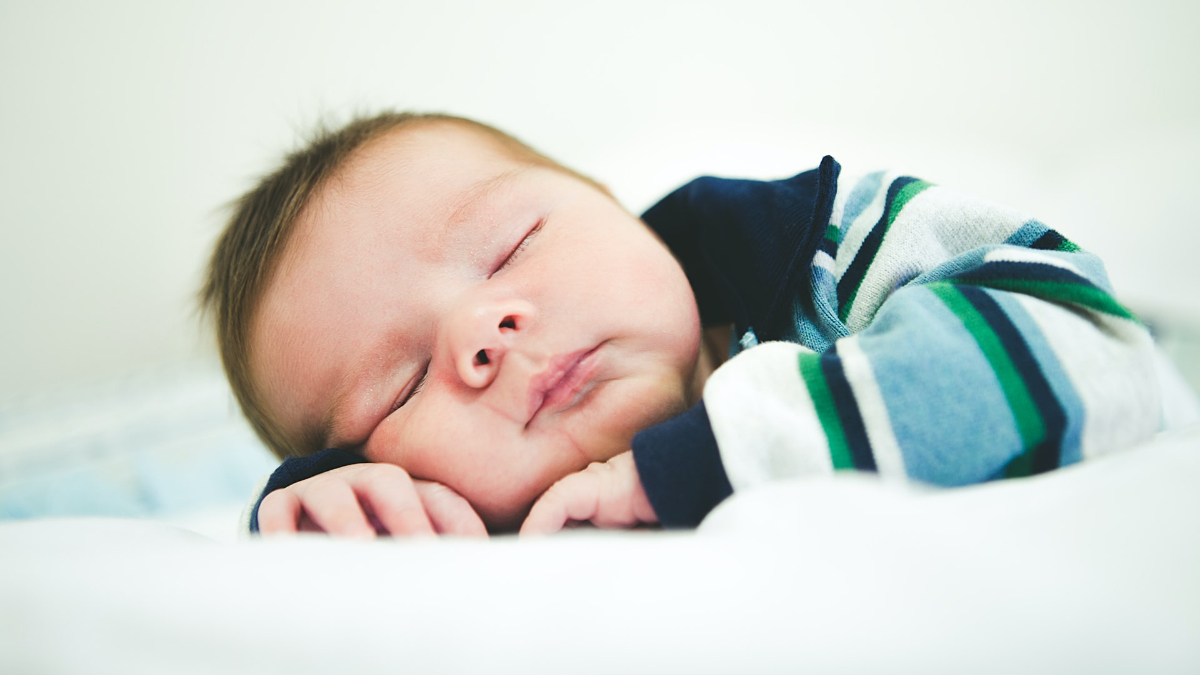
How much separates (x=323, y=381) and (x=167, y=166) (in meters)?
1.08

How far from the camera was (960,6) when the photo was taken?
1442 millimetres

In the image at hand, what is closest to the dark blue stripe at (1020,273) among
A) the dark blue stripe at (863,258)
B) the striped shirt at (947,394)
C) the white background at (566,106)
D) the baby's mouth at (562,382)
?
the striped shirt at (947,394)

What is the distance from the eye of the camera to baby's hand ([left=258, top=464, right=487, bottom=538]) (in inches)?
17.3

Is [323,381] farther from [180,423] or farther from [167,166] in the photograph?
[167,166]

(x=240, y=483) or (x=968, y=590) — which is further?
(x=240, y=483)

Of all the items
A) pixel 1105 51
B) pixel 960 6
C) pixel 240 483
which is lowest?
pixel 240 483

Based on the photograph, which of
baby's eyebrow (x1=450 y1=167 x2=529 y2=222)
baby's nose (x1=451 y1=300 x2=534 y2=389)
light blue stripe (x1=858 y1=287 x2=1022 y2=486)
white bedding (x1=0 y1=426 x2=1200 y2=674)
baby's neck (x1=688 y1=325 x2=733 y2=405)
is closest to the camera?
white bedding (x1=0 y1=426 x2=1200 y2=674)

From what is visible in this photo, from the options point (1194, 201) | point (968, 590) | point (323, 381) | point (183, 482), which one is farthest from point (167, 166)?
point (1194, 201)

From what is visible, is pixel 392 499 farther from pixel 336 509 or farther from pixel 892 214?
pixel 892 214

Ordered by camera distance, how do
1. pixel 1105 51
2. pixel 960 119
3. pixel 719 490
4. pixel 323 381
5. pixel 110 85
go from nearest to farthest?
pixel 719 490, pixel 323 381, pixel 110 85, pixel 1105 51, pixel 960 119

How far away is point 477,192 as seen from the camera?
0.62 m

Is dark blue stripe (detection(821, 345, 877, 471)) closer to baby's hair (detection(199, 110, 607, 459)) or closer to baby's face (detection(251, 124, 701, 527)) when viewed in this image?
baby's face (detection(251, 124, 701, 527))

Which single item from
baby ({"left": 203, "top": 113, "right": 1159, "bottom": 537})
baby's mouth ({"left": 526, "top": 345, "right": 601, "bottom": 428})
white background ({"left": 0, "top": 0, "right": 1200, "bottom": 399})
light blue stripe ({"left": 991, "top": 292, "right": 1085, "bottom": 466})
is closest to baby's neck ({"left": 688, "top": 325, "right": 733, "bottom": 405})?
baby ({"left": 203, "top": 113, "right": 1159, "bottom": 537})

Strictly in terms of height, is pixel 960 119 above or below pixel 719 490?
above
